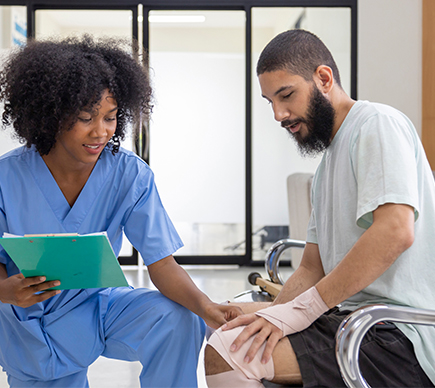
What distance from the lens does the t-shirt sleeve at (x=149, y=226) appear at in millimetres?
1303

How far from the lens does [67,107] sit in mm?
1252

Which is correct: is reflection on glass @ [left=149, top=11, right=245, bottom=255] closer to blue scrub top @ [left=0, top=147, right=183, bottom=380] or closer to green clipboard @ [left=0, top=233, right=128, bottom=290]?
blue scrub top @ [left=0, top=147, right=183, bottom=380]

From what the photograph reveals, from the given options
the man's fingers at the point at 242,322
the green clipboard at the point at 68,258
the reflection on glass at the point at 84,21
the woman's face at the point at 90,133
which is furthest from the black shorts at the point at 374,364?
the reflection on glass at the point at 84,21

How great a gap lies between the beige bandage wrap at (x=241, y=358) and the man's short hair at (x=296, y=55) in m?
0.63

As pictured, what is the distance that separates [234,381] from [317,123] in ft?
2.09

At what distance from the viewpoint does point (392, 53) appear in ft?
13.8

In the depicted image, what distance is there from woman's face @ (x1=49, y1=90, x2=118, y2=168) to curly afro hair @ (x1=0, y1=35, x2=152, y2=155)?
0.02 m

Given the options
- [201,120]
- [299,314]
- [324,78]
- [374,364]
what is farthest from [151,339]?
[201,120]

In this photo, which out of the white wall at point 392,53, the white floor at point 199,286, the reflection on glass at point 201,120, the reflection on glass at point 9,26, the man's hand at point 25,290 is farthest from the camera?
the reflection on glass at point 201,120

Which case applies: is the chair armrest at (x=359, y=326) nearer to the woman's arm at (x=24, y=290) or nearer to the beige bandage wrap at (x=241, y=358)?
the beige bandage wrap at (x=241, y=358)

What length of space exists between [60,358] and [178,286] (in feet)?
1.13

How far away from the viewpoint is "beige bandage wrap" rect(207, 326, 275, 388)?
950mm

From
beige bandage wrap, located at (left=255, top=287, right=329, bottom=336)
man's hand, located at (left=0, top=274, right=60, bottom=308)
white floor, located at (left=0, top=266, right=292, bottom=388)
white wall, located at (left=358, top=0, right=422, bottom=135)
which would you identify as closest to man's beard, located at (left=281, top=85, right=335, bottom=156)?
beige bandage wrap, located at (left=255, top=287, right=329, bottom=336)

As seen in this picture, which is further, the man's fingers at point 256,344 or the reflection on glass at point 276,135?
the reflection on glass at point 276,135
